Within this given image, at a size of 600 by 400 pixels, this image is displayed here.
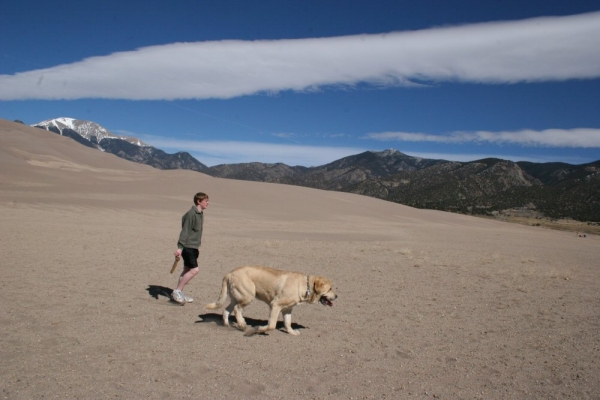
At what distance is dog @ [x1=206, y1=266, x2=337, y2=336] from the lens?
21.8 feet

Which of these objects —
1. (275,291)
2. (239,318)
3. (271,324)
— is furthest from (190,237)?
(271,324)

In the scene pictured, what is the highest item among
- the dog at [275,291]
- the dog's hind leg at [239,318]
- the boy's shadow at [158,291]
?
the dog at [275,291]

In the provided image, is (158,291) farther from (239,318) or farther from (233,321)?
(239,318)

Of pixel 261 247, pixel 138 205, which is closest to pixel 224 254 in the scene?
pixel 261 247

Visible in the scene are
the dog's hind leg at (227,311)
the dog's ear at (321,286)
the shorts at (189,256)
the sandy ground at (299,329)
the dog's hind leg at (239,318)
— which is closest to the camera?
the sandy ground at (299,329)

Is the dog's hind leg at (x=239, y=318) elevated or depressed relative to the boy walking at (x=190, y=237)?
depressed

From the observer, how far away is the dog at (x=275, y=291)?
6.63m

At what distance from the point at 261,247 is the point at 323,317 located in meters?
9.33

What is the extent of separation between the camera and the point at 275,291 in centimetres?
670

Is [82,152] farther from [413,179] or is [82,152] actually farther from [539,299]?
[413,179]

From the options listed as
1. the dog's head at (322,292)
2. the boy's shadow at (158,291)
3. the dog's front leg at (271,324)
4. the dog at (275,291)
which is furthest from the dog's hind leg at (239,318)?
the boy's shadow at (158,291)

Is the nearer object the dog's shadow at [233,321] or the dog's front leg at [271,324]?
the dog's front leg at [271,324]

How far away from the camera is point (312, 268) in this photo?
44.1 ft

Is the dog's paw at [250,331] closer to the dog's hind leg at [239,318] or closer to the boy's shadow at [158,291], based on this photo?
the dog's hind leg at [239,318]
